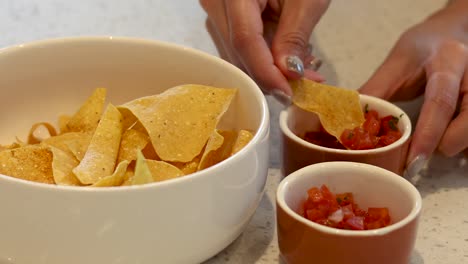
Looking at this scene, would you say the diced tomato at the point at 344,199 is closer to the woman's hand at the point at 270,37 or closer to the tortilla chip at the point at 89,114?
the woman's hand at the point at 270,37

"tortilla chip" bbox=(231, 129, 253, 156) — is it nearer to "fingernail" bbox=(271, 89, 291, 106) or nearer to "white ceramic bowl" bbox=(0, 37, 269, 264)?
"white ceramic bowl" bbox=(0, 37, 269, 264)

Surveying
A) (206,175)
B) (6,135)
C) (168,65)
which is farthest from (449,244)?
(6,135)

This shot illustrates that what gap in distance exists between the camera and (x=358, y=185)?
1.06 metres

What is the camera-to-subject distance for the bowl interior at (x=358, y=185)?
1.02 m

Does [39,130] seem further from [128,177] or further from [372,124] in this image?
[372,124]

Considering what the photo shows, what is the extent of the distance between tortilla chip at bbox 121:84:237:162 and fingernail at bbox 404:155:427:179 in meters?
0.32

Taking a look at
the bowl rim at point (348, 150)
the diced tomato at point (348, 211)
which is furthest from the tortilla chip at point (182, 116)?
the diced tomato at point (348, 211)

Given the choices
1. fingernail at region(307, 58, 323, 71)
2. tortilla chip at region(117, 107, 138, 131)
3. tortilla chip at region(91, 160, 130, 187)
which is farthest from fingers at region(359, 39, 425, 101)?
tortilla chip at region(91, 160, 130, 187)

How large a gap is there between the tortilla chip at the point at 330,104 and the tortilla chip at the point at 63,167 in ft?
1.26

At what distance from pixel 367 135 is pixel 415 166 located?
0.11 metres

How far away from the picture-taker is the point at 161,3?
207cm

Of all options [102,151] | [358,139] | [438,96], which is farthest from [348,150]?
[102,151]

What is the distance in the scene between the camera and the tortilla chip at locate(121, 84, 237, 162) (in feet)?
3.52

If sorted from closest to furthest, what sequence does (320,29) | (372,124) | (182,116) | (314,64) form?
(182,116)
(372,124)
(314,64)
(320,29)
